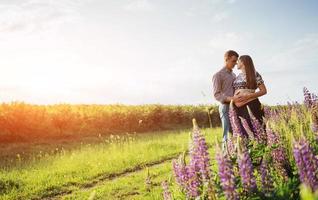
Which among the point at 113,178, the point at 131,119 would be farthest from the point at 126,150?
the point at 131,119

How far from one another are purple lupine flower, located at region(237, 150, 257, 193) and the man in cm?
553

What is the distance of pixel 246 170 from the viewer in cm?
407

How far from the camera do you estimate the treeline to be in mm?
→ 23239

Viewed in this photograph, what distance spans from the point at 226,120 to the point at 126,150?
27.3 ft

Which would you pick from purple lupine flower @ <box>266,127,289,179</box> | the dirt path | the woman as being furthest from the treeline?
purple lupine flower @ <box>266,127,289,179</box>

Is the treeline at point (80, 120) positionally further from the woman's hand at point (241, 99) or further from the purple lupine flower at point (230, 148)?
the purple lupine flower at point (230, 148)

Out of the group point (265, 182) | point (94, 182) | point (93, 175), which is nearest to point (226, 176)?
point (265, 182)

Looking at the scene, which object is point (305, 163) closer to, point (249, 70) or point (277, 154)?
point (277, 154)

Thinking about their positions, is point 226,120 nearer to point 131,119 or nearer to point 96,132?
point 96,132

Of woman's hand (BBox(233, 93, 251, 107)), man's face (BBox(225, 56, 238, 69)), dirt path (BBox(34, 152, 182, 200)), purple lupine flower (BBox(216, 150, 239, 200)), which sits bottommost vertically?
dirt path (BBox(34, 152, 182, 200))

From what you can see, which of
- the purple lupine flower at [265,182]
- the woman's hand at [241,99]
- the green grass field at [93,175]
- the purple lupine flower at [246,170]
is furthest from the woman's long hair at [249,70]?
the purple lupine flower at [246,170]

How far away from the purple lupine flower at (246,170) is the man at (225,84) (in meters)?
5.53

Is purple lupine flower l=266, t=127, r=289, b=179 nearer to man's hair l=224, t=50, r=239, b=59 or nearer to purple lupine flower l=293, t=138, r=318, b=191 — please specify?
purple lupine flower l=293, t=138, r=318, b=191

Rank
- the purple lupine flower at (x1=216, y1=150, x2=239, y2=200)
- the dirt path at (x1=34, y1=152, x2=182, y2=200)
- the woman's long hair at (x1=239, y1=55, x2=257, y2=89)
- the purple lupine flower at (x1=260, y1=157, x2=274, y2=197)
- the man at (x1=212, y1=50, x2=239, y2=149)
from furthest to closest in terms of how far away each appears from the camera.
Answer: the dirt path at (x1=34, y1=152, x2=182, y2=200), the man at (x1=212, y1=50, x2=239, y2=149), the woman's long hair at (x1=239, y1=55, x2=257, y2=89), the purple lupine flower at (x1=260, y1=157, x2=274, y2=197), the purple lupine flower at (x1=216, y1=150, x2=239, y2=200)
